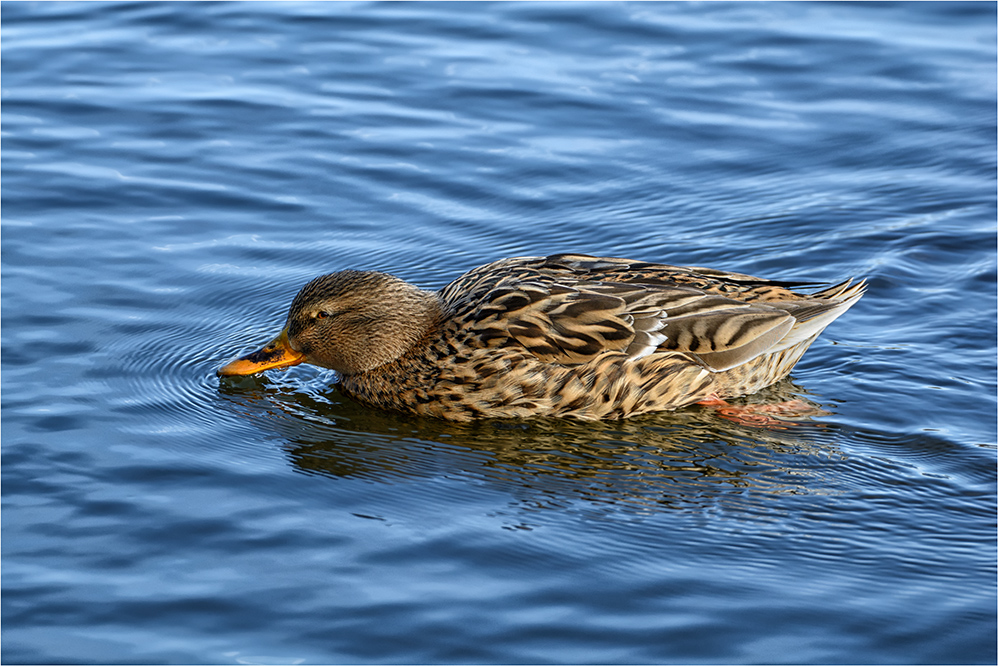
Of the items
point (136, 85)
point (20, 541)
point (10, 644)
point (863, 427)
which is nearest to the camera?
point (10, 644)

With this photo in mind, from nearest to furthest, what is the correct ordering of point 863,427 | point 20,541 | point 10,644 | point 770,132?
point 10,644
point 20,541
point 863,427
point 770,132

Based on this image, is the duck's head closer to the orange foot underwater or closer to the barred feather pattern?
the barred feather pattern

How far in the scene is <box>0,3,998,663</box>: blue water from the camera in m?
6.43

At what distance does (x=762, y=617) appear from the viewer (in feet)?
20.6

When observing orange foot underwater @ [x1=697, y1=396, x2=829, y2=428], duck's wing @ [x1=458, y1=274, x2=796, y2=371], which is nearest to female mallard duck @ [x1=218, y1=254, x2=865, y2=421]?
duck's wing @ [x1=458, y1=274, x2=796, y2=371]

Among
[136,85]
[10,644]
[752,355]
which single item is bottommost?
[10,644]

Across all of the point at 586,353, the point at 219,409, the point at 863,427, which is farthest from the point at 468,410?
the point at 863,427

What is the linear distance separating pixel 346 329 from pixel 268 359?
57cm

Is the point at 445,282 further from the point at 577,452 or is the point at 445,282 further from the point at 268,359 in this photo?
the point at 577,452

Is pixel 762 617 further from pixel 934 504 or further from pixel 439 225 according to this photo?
pixel 439 225

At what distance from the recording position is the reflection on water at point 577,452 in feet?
24.6

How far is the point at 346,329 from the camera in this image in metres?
8.95

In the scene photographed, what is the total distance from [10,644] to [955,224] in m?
7.93

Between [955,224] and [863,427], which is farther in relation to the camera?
[955,224]
